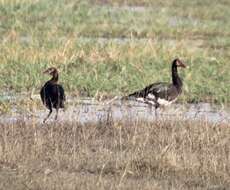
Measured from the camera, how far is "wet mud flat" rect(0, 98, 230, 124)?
12.0 metres

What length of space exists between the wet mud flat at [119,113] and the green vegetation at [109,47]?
0.41m

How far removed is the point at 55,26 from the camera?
2350cm

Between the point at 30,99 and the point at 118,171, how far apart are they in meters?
4.74

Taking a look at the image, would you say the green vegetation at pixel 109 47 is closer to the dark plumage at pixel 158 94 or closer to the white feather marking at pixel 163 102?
the dark plumage at pixel 158 94

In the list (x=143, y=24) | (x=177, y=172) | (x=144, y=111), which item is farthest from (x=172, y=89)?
(x=143, y=24)

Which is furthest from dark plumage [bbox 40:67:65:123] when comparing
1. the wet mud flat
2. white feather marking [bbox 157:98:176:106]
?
white feather marking [bbox 157:98:176:106]

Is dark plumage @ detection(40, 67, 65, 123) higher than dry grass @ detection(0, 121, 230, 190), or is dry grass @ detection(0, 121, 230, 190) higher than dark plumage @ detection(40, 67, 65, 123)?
dark plumage @ detection(40, 67, 65, 123)

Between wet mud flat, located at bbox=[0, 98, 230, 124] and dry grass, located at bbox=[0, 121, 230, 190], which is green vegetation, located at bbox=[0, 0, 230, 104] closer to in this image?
wet mud flat, located at bbox=[0, 98, 230, 124]

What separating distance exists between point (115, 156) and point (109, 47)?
8.75m

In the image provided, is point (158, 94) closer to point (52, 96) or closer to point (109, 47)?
point (52, 96)

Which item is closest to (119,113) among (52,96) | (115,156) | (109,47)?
(52,96)

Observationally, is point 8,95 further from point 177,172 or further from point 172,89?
point 177,172

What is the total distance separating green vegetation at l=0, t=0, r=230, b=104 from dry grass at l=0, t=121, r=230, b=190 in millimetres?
2695

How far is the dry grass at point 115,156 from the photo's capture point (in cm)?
862
